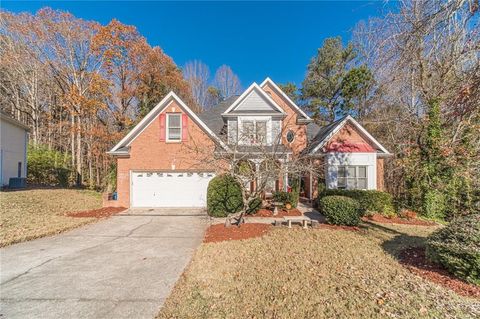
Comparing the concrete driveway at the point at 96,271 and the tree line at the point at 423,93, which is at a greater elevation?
the tree line at the point at 423,93

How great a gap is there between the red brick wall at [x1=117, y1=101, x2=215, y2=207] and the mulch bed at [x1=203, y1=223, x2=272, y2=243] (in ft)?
16.9

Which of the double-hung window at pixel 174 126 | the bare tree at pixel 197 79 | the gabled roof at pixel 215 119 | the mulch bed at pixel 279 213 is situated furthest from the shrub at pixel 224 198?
the bare tree at pixel 197 79

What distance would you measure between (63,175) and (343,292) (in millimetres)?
25694

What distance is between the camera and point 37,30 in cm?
1920

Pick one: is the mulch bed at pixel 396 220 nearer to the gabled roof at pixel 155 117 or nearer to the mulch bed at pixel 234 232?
the mulch bed at pixel 234 232

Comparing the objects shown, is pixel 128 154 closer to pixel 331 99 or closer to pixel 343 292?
pixel 343 292

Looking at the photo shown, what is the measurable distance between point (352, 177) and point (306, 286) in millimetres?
11468

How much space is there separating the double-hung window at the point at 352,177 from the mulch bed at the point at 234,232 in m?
7.40

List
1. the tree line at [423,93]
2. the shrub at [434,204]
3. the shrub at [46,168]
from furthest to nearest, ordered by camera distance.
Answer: the shrub at [46,168]
the shrub at [434,204]
the tree line at [423,93]

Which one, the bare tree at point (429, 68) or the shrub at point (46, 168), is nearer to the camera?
the bare tree at point (429, 68)

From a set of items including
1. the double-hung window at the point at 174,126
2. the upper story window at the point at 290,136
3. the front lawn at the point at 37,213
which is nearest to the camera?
the front lawn at the point at 37,213

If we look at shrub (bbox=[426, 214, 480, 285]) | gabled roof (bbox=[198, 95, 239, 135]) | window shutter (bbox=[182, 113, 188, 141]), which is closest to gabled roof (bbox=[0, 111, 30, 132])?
window shutter (bbox=[182, 113, 188, 141])

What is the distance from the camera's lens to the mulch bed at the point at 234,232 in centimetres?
767

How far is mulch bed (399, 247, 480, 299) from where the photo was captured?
4.35m
